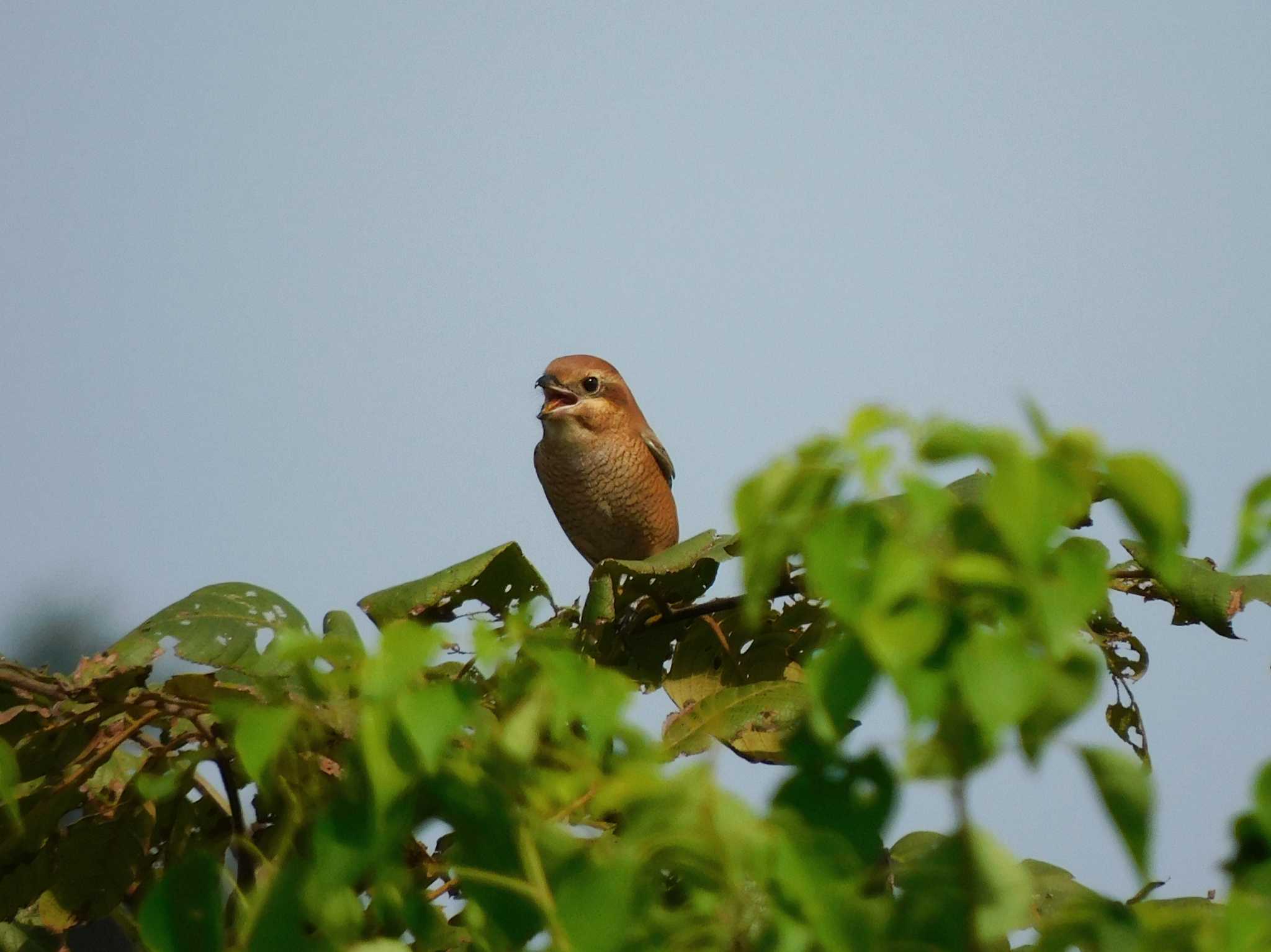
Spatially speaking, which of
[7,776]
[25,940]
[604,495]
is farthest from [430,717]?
[604,495]

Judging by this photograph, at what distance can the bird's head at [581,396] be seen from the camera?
439 cm

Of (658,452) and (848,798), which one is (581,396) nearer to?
(658,452)

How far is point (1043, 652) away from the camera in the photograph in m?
0.75

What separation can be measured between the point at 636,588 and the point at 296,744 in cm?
103

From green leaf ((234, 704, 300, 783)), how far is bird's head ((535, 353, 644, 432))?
11.6 feet

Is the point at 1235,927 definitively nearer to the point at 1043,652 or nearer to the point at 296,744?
the point at 1043,652

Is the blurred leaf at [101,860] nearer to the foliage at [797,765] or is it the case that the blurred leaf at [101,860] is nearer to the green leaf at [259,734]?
the foliage at [797,765]

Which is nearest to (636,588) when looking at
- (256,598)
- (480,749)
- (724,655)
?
(724,655)

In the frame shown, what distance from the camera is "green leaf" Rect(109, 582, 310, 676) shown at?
1737 mm

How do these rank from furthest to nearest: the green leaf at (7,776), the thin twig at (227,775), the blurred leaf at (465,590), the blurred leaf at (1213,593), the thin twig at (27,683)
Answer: the blurred leaf at (465,590)
the blurred leaf at (1213,593)
the thin twig at (27,683)
the thin twig at (227,775)
the green leaf at (7,776)

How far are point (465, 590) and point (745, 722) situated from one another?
0.51 metres

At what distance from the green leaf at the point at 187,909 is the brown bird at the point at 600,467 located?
335 centimetres

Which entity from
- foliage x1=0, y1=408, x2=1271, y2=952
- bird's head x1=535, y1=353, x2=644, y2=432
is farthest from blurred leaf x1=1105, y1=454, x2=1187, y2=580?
bird's head x1=535, y1=353, x2=644, y2=432

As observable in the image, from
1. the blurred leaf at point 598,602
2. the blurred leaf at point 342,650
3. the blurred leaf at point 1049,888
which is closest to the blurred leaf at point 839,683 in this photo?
the blurred leaf at point 342,650
